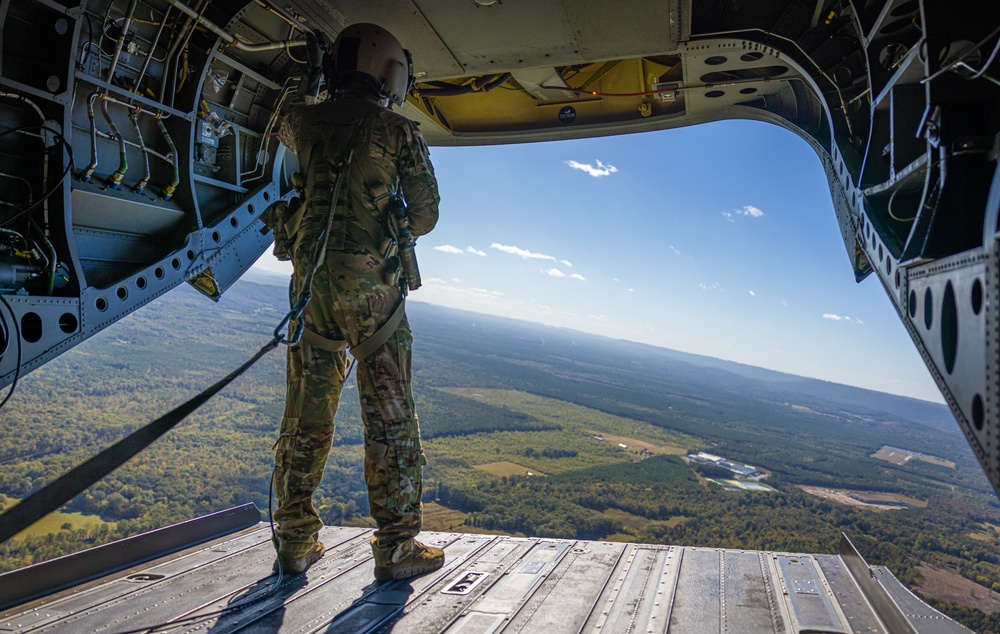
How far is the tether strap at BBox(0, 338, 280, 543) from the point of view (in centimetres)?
142

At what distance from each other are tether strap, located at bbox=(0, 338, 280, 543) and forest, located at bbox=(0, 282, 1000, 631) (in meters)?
11.1

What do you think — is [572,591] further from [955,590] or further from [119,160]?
[955,590]

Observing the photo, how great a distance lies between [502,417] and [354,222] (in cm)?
5718

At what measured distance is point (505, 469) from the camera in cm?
4509

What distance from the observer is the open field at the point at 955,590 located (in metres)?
24.2

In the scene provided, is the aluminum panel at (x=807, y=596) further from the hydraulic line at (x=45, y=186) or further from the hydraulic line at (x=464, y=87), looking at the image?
the hydraulic line at (x=464, y=87)

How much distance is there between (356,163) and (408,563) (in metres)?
1.96

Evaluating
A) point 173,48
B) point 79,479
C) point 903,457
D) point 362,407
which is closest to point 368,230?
point 362,407

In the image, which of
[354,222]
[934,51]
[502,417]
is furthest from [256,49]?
[502,417]

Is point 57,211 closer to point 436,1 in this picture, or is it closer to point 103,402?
point 436,1

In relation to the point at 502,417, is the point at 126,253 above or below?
above

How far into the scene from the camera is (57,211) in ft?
9.11

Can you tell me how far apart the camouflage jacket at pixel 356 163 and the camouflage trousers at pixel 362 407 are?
0.52 feet

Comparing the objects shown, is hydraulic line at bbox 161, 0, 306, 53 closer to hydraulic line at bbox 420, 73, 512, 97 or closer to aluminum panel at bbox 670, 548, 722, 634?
hydraulic line at bbox 420, 73, 512, 97
